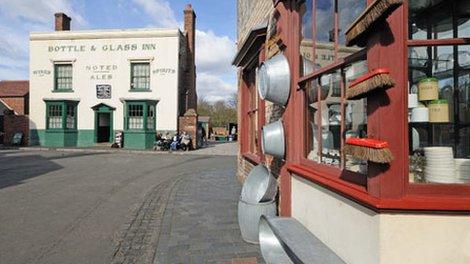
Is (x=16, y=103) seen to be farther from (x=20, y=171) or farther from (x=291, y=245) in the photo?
(x=291, y=245)

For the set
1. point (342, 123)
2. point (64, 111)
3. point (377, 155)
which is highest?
point (64, 111)

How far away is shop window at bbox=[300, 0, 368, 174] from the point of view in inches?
117

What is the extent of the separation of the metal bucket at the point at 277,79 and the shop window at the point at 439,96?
1.95 m

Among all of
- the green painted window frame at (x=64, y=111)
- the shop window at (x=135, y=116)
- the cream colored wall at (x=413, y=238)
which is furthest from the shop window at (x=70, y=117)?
the cream colored wall at (x=413, y=238)

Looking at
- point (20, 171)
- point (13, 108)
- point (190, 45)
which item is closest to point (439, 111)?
point (20, 171)

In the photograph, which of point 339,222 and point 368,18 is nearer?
point 368,18

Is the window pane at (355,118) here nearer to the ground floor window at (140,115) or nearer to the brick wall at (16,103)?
the ground floor window at (140,115)

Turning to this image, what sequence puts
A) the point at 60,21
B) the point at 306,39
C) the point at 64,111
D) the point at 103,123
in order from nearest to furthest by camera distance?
the point at 306,39, the point at 64,111, the point at 103,123, the point at 60,21

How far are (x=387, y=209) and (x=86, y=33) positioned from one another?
87.5 feet

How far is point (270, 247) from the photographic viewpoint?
13.5 ft

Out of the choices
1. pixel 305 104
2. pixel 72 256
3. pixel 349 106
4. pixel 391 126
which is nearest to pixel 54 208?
pixel 72 256

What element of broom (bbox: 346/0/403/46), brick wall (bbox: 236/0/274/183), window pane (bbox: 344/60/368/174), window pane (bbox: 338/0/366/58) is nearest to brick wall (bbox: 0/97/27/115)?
brick wall (bbox: 236/0/274/183)

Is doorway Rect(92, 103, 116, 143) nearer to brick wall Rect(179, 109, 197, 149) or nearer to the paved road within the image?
brick wall Rect(179, 109, 197, 149)

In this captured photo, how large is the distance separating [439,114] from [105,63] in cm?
2531
